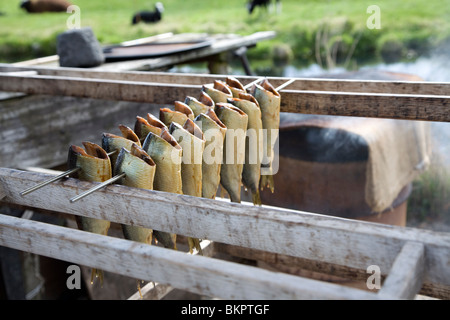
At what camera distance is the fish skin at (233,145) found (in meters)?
2.55

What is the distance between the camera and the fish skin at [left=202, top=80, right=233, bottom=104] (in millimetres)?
2797

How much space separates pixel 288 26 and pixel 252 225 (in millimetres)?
21518

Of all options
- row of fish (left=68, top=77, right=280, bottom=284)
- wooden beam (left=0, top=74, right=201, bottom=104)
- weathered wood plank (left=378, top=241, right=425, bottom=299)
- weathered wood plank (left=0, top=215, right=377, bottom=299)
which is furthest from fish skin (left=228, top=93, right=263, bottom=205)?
weathered wood plank (left=378, top=241, right=425, bottom=299)

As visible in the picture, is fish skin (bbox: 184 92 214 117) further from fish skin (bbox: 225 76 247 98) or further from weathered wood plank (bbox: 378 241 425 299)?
weathered wood plank (bbox: 378 241 425 299)

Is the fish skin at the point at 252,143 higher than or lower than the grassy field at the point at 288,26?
lower

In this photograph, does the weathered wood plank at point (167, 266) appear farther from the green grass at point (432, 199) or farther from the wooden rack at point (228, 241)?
the green grass at point (432, 199)

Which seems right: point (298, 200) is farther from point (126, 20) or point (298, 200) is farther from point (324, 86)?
point (126, 20)

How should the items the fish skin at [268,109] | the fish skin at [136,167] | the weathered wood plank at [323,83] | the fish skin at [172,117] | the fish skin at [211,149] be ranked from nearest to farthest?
the fish skin at [136,167] < the fish skin at [211,149] < the fish skin at [172,117] < the fish skin at [268,109] < the weathered wood plank at [323,83]

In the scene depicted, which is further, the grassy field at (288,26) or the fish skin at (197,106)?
the grassy field at (288,26)

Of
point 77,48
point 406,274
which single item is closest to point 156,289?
point 406,274

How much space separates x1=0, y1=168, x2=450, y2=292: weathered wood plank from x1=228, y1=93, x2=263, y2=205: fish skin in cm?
86

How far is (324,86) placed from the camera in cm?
325

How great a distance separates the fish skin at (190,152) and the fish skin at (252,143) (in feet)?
1.31

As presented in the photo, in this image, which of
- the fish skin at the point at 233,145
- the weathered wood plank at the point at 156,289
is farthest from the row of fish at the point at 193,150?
the weathered wood plank at the point at 156,289
